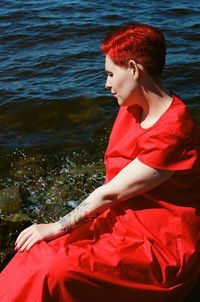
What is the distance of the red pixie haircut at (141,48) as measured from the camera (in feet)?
9.76

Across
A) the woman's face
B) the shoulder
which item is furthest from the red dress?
the woman's face

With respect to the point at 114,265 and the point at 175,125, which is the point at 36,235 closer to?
the point at 114,265

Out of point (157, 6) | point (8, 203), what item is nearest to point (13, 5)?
point (157, 6)

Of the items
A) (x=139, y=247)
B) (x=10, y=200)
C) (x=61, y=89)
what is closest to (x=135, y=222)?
(x=139, y=247)

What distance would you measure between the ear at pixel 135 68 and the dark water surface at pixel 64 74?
124 inches

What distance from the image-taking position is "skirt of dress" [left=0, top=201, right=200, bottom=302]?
2.85 metres

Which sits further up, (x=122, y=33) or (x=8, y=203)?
(x=122, y=33)

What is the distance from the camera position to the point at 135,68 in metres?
3.02

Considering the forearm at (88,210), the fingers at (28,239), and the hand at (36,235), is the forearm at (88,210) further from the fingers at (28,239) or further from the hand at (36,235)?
the fingers at (28,239)

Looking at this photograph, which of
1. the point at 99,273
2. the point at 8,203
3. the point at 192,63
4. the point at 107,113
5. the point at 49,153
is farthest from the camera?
the point at 192,63

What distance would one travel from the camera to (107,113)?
7930 millimetres

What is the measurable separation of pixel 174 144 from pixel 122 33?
741 mm

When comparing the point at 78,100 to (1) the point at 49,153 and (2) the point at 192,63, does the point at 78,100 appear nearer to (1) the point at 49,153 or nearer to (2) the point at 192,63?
(1) the point at 49,153

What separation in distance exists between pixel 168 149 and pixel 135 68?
53cm
